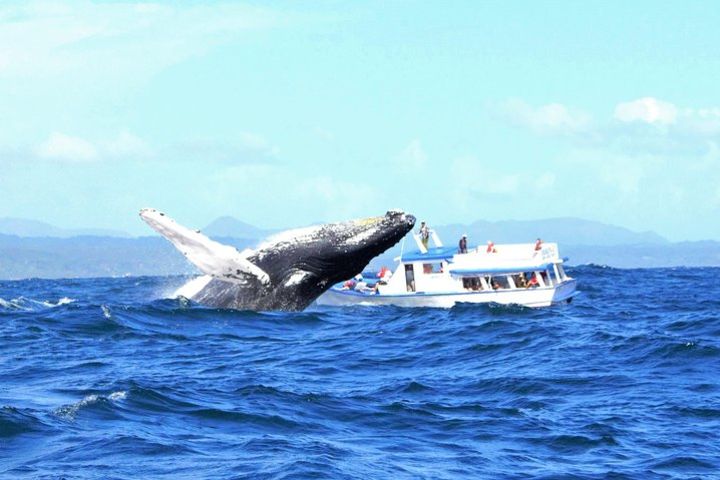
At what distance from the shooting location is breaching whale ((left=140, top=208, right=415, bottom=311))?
1620 cm

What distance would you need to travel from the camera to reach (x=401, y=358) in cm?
1647

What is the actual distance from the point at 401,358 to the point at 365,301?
1632 centimetres

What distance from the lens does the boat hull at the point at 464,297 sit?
3067 cm

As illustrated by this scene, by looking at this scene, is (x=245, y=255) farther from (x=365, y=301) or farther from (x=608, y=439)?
(x=365, y=301)

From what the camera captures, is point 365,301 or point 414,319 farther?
point 365,301

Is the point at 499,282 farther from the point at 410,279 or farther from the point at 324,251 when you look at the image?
the point at 324,251

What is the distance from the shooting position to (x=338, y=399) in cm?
1231

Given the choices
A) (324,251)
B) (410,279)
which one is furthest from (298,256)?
(410,279)

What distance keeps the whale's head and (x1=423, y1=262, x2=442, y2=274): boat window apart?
16.0 metres

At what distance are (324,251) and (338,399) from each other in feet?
14.8

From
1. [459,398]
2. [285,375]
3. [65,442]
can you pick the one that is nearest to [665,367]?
[459,398]

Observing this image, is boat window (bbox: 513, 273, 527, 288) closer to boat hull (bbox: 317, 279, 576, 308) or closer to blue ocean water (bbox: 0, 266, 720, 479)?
boat hull (bbox: 317, 279, 576, 308)

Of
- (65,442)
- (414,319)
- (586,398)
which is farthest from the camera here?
(414,319)

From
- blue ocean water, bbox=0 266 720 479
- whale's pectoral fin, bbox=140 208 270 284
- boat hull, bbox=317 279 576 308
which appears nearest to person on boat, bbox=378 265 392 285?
boat hull, bbox=317 279 576 308
